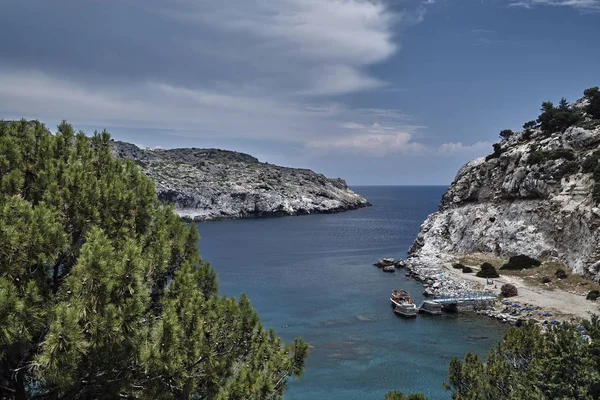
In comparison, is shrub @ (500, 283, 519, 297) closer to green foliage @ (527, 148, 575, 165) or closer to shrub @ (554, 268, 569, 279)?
shrub @ (554, 268, 569, 279)

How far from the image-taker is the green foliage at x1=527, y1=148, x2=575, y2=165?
54500 millimetres

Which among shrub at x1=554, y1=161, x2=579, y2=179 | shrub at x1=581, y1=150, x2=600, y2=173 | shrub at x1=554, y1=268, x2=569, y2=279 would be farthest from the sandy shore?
shrub at x1=581, y1=150, x2=600, y2=173

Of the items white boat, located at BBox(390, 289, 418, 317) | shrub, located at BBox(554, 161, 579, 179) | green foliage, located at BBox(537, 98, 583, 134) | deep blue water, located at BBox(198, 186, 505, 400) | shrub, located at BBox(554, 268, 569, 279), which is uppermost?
green foliage, located at BBox(537, 98, 583, 134)

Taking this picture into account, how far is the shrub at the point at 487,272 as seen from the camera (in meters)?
51.2

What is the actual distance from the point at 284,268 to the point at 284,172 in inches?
4768

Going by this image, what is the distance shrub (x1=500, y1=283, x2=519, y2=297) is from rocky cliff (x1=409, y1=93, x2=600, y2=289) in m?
7.03

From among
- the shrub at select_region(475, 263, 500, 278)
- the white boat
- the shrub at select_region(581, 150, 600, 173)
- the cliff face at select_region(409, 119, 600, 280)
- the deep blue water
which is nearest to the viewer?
the deep blue water

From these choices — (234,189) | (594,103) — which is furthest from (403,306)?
(234,189)

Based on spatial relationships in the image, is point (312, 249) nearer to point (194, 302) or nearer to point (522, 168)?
point (522, 168)

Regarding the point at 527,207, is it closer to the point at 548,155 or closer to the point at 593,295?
the point at 548,155

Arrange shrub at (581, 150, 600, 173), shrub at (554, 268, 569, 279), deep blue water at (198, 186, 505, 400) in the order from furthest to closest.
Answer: shrub at (581, 150, 600, 173) → shrub at (554, 268, 569, 279) → deep blue water at (198, 186, 505, 400)

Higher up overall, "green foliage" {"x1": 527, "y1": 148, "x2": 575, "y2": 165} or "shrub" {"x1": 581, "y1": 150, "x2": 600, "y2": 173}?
"green foliage" {"x1": 527, "y1": 148, "x2": 575, "y2": 165}

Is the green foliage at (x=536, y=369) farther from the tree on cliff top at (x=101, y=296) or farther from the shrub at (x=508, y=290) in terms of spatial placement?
the shrub at (x=508, y=290)

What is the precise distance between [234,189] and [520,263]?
112 meters
